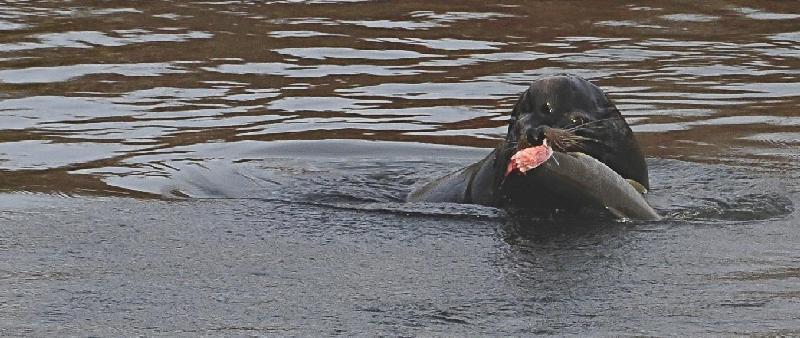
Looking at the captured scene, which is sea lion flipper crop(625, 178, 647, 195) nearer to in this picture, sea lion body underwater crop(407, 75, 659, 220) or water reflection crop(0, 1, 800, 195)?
sea lion body underwater crop(407, 75, 659, 220)

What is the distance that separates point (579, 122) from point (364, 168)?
187 cm

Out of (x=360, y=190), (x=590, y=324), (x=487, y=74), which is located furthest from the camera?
(x=487, y=74)

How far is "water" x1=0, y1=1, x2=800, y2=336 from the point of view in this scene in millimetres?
6312

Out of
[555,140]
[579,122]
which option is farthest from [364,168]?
[555,140]

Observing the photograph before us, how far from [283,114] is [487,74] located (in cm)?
202

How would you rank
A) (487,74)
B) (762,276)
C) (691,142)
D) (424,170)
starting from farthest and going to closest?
(487,74), (691,142), (424,170), (762,276)

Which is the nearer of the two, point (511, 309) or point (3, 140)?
point (511, 309)

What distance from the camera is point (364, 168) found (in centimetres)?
980

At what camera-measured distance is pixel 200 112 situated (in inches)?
464

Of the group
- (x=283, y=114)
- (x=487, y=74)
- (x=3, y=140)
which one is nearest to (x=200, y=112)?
(x=283, y=114)

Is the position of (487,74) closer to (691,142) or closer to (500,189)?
(691,142)

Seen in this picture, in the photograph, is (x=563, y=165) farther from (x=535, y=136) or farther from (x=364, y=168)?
(x=364, y=168)

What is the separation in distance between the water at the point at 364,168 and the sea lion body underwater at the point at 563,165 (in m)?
0.13

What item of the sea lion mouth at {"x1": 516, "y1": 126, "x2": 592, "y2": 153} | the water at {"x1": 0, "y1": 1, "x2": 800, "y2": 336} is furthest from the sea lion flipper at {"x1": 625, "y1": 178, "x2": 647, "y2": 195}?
the sea lion mouth at {"x1": 516, "y1": 126, "x2": 592, "y2": 153}
